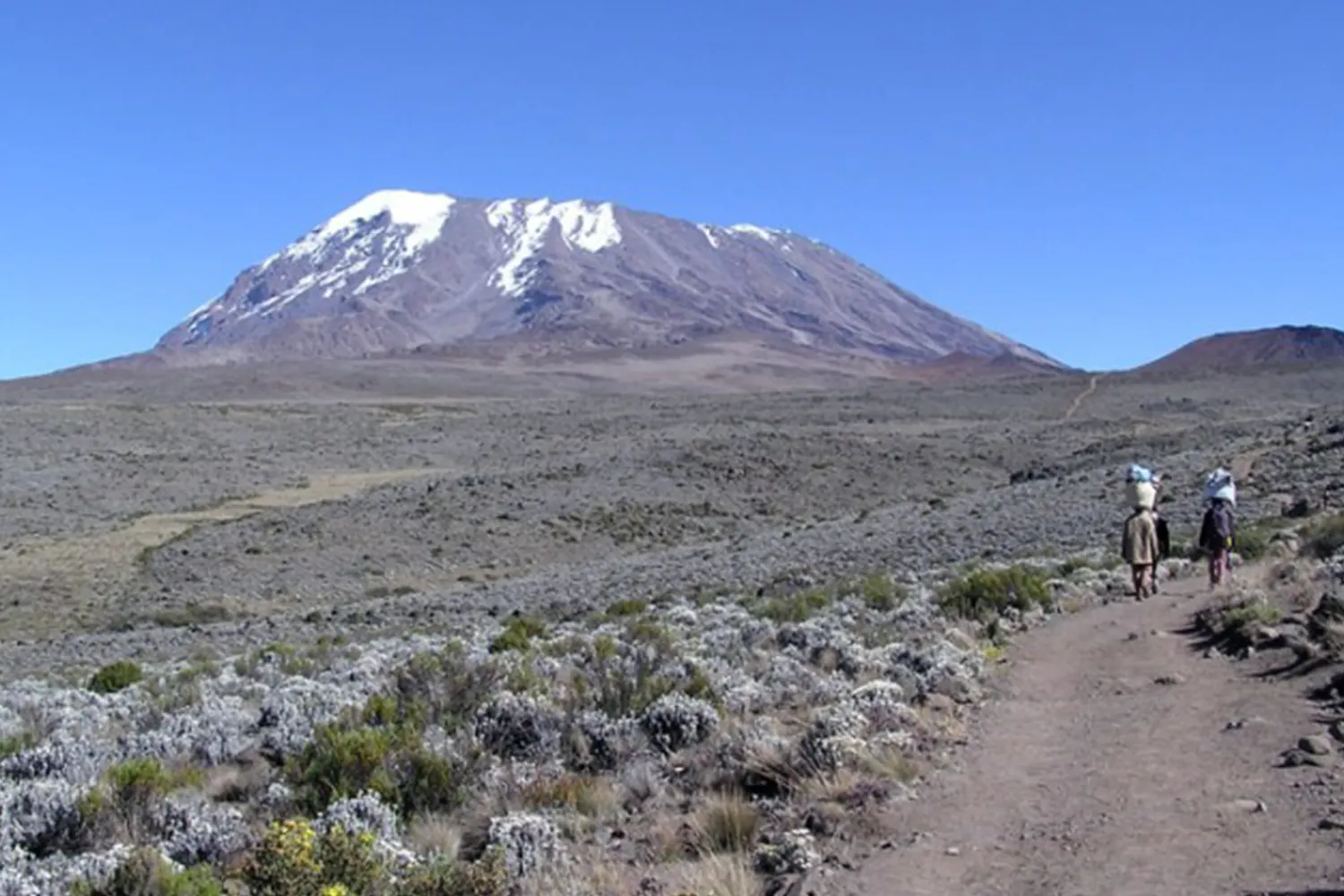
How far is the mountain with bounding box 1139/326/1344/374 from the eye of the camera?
130 meters

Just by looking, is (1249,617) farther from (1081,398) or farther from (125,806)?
(1081,398)

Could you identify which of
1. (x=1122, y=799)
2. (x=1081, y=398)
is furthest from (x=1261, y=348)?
(x=1122, y=799)

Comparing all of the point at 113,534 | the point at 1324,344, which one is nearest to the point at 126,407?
the point at 113,534

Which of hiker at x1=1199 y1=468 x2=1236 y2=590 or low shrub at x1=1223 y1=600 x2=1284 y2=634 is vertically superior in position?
hiker at x1=1199 y1=468 x2=1236 y2=590

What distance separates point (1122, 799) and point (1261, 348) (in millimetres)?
140758

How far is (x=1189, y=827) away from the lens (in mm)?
5699

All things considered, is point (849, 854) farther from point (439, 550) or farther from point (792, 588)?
point (439, 550)

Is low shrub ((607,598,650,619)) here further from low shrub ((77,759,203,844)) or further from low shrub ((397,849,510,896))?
low shrub ((397,849,510,896))

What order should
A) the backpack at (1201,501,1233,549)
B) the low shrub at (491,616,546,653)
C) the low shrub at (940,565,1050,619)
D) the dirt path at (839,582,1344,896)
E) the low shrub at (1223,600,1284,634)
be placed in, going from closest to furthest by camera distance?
the dirt path at (839,582,1344,896), the low shrub at (1223,600,1284,634), the low shrub at (940,565,1050,619), the low shrub at (491,616,546,653), the backpack at (1201,501,1233,549)

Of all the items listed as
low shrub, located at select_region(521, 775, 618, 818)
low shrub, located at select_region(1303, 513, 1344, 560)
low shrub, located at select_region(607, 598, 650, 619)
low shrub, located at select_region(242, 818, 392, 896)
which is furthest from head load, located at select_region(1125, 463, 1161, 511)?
low shrub, located at select_region(242, 818, 392, 896)

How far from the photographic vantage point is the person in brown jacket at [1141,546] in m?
13.6

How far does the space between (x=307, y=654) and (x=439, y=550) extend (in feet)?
56.3

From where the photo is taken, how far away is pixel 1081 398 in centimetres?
8150

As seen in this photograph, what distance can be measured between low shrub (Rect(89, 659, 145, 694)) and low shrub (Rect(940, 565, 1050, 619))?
8.12 meters
